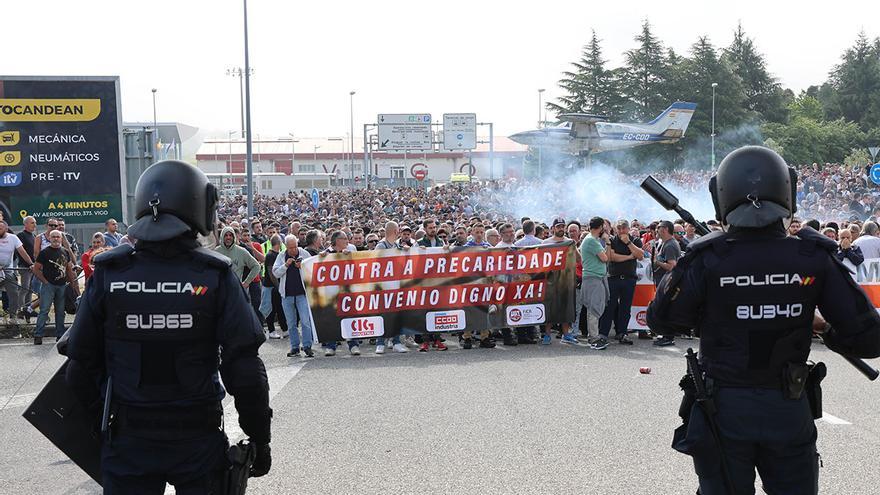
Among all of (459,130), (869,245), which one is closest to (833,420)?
(869,245)

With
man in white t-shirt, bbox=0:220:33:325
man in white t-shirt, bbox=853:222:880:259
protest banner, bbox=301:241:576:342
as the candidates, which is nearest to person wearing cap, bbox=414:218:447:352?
protest banner, bbox=301:241:576:342

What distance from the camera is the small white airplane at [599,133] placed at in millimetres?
52125

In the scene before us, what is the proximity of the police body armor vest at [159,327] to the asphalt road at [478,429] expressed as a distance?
2.63m

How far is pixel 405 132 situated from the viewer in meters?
60.6

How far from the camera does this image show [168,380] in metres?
3.60

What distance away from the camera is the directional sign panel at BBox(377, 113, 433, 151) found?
198 ft

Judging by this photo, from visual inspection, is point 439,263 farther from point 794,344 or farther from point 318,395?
point 794,344

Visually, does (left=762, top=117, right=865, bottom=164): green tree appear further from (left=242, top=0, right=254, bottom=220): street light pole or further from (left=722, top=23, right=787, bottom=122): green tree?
(left=242, top=0, right=254, bottom=220): street light pole

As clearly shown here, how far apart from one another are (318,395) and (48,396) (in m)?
5.54

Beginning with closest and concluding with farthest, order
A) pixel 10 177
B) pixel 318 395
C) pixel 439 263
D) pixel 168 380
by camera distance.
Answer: pixel 168 380 < pixel 318 395 < pixel 439 263 < pixel 10 177

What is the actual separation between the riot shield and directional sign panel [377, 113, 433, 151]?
186 ft

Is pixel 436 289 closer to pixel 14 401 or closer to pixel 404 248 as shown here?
pixel 404 248

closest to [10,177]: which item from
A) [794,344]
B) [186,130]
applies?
[794,344]

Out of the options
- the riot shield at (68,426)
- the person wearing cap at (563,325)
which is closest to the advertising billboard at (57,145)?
the person wearing cap at (563,325)
